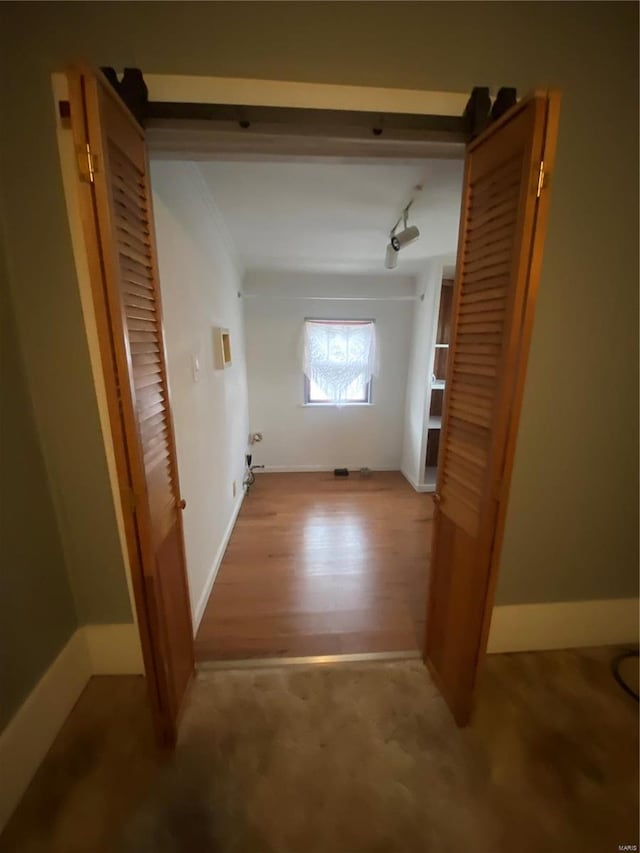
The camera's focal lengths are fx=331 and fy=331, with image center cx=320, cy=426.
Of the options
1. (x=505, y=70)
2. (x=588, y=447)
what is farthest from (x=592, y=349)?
(x=505, y=70)

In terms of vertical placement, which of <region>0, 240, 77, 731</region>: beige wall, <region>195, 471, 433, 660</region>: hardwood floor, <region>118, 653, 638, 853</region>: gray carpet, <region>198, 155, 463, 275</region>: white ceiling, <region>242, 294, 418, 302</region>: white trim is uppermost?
<region>198, 155, 463, 275</region>: white ceiling

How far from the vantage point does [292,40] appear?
94cm

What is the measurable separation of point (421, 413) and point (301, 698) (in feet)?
8.61

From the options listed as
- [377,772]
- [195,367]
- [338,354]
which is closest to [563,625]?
[377,772]

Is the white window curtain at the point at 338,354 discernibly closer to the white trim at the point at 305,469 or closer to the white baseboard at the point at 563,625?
the white trim at the point at 305,469

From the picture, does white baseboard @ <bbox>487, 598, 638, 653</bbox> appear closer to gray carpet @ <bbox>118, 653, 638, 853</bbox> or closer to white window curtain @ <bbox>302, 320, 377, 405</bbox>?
gray carpet @ <bbox>118, 653, 638, 853</bbox>

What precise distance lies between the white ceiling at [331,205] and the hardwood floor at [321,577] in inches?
78.7

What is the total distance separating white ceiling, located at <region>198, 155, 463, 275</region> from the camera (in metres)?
1.49

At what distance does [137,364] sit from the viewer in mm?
932

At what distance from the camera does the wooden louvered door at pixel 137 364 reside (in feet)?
2.39

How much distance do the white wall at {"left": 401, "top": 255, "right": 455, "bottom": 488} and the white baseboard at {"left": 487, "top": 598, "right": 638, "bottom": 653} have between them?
6.31 ft

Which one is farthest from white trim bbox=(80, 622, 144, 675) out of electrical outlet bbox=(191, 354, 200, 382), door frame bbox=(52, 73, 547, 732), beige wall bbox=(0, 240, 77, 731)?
electrical outlet bbox=(191, 354, 200, 382)

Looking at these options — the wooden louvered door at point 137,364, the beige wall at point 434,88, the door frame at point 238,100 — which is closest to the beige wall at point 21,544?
the beige wall at point 434,88

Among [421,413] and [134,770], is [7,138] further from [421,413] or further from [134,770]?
[421,413]
